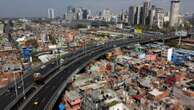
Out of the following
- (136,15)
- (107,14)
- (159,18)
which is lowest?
(159,18)

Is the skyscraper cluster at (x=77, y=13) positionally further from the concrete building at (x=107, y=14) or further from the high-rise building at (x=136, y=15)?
the high-rise building at (x=136, y=15)

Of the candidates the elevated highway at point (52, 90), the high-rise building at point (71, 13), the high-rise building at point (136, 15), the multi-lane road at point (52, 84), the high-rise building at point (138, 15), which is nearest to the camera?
the elevated highway at point (52, 90)

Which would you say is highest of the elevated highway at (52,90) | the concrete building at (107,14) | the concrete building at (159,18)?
the concrete building at (107,14)

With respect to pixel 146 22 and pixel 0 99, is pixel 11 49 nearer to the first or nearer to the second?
pixel 0 99

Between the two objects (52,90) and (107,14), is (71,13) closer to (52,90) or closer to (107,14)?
(107,14)

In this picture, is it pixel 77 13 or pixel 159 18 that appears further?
pixel 77 13

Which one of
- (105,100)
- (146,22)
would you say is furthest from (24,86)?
(146,22)

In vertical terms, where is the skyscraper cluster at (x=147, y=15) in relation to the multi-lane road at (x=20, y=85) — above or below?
above

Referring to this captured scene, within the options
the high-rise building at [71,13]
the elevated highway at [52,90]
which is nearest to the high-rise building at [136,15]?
the high-rise building at [71,13]

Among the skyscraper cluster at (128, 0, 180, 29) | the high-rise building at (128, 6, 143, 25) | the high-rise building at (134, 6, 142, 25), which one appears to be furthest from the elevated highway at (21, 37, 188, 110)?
the high-rise building at (128, 6, 143, 25)

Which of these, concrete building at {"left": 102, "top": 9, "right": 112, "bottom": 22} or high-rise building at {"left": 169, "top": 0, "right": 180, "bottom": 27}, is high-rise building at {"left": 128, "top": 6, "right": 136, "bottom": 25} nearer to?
high-rise building at {"left": 169, "top": 0, "right": 180, "bottom": 27}

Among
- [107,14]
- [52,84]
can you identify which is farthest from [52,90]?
[107,14]

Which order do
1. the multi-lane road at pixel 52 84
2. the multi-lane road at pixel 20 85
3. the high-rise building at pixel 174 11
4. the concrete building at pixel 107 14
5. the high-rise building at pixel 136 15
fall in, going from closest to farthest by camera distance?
the multi-lane road at pixel 52 84 < the multi-lane road at pixel 20 85 < the high-rise building at pixel 136 15 < the high-rise building at pixel 174 11 < the concrete building at pixel 107 14
